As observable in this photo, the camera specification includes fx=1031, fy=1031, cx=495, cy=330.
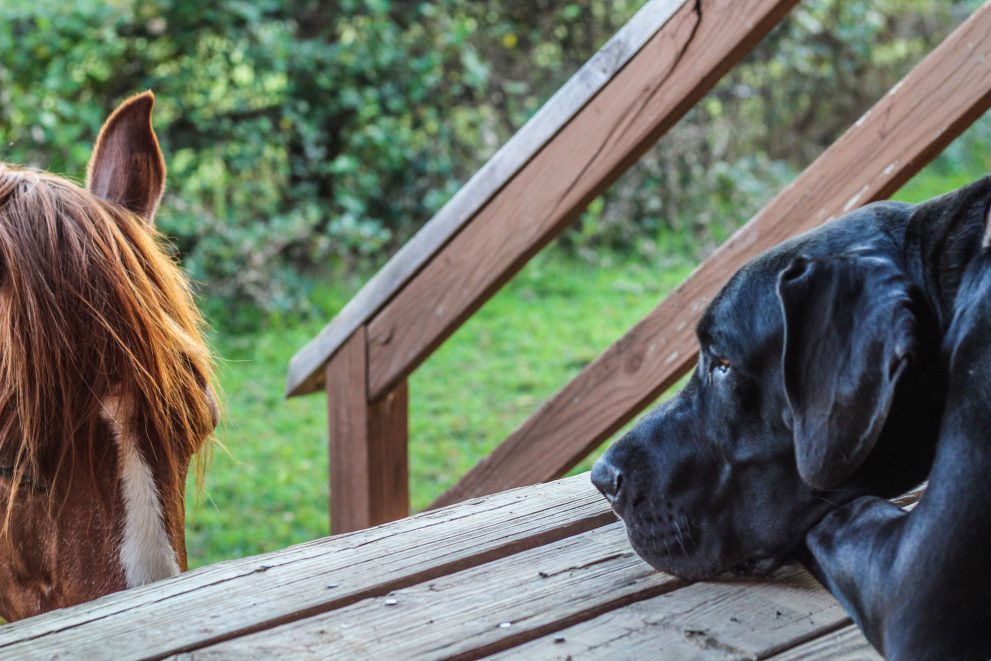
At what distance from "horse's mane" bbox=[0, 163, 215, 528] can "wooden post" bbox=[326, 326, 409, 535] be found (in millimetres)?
852

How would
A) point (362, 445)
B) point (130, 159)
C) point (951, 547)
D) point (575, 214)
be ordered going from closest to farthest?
1. point (951, 547)
2. point (130, 159)
3. point (575, 214)
4. point (362, 445)

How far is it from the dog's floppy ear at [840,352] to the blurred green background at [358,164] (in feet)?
12.1

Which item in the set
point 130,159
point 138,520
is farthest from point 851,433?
point 130,159

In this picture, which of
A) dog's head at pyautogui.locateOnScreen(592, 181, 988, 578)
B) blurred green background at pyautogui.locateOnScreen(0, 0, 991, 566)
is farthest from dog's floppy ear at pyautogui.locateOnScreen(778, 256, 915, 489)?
blurred green background at pyautogui.locateOnScreen(0, 0, 991, 566)

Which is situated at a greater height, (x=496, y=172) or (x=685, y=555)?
(x=685, y=555)

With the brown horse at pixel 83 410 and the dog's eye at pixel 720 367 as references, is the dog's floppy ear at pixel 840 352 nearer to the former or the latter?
the dog's eye at pixel 720 367

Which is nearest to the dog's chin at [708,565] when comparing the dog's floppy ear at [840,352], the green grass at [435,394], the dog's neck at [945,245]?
the dog's floppy ear at [840,352]

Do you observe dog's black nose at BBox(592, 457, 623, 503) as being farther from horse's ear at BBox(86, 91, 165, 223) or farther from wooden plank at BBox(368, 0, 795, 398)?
horse's ear at BBox(86, 91, 165, 223)

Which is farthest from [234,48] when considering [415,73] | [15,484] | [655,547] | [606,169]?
[655,547]

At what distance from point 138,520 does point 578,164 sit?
4.12 feet

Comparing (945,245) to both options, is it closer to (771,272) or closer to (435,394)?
(771,272)

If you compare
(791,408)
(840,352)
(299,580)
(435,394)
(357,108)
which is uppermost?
(840,352)

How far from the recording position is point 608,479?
1.65 metres

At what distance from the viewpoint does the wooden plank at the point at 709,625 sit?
131 cm
